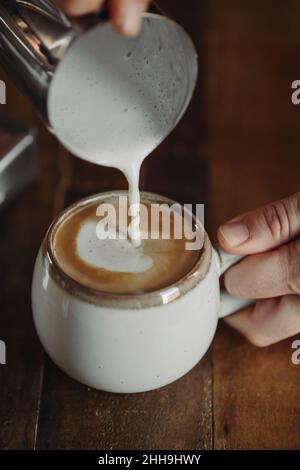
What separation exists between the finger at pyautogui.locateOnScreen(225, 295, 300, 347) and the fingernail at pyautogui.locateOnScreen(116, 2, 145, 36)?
1.30 ft

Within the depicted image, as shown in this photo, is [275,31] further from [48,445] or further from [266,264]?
[48,445]

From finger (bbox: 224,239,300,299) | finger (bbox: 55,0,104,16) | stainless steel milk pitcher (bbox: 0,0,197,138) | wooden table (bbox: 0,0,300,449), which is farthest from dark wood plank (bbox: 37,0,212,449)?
finger (bbox: 55,0,104,16)

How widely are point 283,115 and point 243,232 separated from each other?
1.61ft

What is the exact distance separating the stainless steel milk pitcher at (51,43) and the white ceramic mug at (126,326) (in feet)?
0.60

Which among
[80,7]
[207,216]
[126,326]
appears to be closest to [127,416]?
[126,326]

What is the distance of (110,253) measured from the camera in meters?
0.76

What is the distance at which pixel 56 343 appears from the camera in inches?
28.6

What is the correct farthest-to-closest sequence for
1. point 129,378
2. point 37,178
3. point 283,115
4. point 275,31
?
1. point 275,31
2. point 283,115
3. point 37,178
4. point 129,378

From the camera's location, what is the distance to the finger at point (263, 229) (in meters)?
0.77

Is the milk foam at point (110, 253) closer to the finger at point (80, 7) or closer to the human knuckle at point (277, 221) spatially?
the human knuckle at point (277, 221)

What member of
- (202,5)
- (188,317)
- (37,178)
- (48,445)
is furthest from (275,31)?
(48,445)

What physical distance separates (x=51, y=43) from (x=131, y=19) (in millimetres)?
77

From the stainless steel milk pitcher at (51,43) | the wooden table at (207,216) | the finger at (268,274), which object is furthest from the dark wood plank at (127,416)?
the stainless steel milk pitcher at (51,43)

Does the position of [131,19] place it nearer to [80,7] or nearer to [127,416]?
[80,7]
